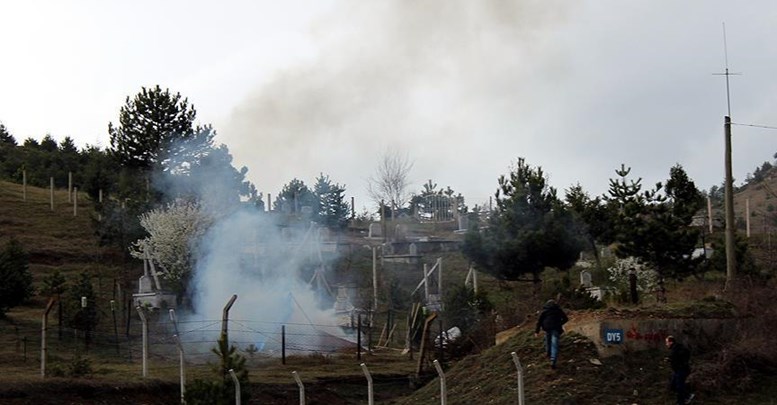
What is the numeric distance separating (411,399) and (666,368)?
661cm

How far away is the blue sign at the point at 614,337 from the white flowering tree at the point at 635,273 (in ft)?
48.8

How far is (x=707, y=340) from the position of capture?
23.4 m

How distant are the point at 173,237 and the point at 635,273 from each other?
2341 cm

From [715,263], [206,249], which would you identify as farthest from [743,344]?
[206,249]

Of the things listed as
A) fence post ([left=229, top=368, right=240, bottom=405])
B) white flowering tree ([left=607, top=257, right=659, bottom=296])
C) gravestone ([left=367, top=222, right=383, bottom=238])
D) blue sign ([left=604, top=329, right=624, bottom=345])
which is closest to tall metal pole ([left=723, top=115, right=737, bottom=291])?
blue sign ([left=604, top=329, right=624, bottom=345])

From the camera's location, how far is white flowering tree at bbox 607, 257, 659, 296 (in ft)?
134

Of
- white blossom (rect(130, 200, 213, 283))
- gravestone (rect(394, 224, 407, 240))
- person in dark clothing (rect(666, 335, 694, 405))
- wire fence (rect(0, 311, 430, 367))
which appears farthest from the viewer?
gravestone (rect(394, 224, 407, 240))

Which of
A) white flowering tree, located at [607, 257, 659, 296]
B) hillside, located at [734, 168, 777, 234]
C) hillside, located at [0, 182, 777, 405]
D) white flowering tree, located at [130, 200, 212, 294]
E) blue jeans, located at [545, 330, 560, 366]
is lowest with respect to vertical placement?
hillside, located at [0, 182, 777, 405]

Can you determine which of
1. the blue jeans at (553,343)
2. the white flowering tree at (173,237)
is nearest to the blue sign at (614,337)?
the blue jeans at (553,343)

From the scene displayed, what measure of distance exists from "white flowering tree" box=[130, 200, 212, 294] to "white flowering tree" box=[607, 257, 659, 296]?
20.5 m

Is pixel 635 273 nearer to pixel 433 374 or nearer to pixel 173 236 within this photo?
pixel 433 374

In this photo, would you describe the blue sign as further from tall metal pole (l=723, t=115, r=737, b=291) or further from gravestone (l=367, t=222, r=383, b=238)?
gravestone (l=367, t=222, r=383, b=238)

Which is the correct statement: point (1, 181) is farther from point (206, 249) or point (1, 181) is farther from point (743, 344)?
point (743, 344)

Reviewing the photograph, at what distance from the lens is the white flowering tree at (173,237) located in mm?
49094
